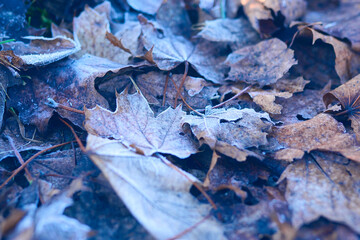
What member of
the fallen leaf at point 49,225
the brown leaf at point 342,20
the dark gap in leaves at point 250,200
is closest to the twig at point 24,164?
the fallen leaf at point 49,225

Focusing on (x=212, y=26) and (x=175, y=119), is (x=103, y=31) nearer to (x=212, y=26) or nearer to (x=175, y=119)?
(x=212, y=26)

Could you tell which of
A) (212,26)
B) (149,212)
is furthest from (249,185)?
(212,26)

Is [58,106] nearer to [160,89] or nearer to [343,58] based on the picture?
[160,89]

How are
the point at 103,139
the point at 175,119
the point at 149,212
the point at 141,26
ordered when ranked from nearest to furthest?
the point at 149,212 → the point at 103,139 → the point at 175,119 → the point at 141,26

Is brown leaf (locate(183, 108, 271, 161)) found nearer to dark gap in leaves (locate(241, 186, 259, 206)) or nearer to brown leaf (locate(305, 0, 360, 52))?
dark gap in leaves (locate(241, 186, 259, 206))

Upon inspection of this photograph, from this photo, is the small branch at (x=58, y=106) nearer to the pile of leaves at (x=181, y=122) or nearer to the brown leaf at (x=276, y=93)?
the pile of leaves at (x=181, y=122)

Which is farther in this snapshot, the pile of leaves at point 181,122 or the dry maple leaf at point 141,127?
the dry maple leaf at point 141,127

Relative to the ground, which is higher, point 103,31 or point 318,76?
point 103,31
